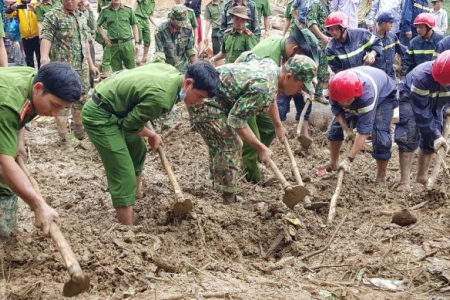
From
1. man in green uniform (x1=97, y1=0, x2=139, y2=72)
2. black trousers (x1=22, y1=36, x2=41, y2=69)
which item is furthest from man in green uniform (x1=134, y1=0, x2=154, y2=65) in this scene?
black trousers (x1=22, y1=36, x2=41, y2=69)

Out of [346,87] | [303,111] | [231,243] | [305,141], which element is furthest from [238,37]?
[231,243]

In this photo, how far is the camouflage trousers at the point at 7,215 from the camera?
4.22 meters

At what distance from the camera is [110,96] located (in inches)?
187

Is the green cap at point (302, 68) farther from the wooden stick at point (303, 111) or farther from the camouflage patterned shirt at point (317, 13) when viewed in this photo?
the camouflage patterned shirt at point (317, 13)

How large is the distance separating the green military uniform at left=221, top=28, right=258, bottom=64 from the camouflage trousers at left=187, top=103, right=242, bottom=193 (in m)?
3.59

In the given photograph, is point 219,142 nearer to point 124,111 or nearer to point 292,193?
point 292,193

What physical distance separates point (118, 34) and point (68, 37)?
2014mm

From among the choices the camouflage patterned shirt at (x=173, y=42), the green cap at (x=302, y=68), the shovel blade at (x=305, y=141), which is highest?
the green cap at (x=302, y=68)

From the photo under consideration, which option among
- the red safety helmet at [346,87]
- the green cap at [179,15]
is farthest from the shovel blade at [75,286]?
the green cap at [179,15]

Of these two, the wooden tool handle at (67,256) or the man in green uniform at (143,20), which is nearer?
the wooden tool handle at (67,256)

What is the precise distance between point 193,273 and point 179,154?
3.70m

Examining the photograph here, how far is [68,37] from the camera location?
7.52m

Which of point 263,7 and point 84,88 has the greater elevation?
point 263,7

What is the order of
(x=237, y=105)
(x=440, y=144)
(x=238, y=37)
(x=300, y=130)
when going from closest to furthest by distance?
1. (x=237, y=105)
2. (x=440, y=144)
3. (x=300, y=130)
4. (x=238, y=37)
